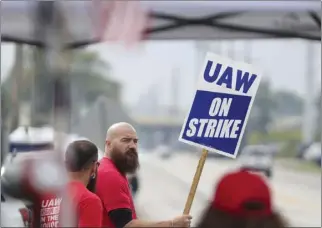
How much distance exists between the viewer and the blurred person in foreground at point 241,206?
2354 millimetres

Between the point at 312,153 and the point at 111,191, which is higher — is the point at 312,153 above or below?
below

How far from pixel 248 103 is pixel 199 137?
0.26m

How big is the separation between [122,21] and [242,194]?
808mm

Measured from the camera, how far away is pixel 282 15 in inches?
273

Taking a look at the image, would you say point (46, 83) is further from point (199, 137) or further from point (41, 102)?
point (199, 137)

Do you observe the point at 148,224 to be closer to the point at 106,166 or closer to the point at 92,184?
the point at 92,184

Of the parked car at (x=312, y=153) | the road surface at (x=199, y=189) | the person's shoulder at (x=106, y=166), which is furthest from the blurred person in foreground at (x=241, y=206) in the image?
the parked car at (x=312, y=153)

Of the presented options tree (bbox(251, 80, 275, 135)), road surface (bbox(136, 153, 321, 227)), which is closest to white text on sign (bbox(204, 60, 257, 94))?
road surface (bbox(136, 153, 321, 227))

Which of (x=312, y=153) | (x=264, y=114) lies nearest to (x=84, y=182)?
(x=312, y=153)

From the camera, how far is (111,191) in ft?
12.6

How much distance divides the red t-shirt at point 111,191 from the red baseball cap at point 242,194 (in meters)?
1.34

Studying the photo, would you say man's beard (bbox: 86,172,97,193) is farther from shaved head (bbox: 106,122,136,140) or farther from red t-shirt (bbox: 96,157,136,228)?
shaved head (bbox: 106,122,136,140)

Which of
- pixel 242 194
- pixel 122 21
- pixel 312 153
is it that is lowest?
pixel 312 153

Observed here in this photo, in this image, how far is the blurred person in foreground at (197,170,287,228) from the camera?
92.7 inches
